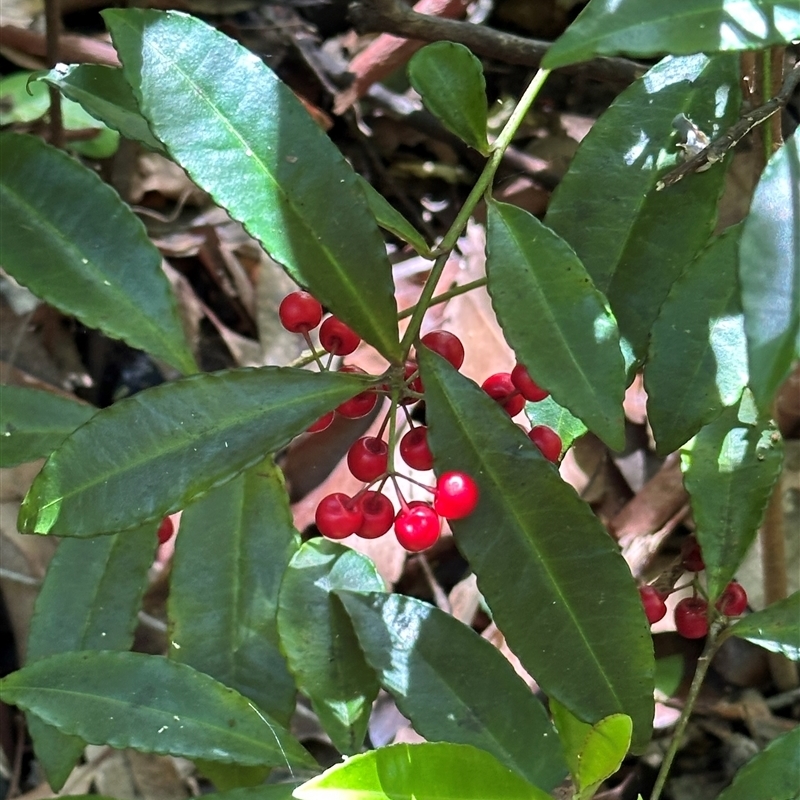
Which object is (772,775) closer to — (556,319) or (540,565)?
(540,565)

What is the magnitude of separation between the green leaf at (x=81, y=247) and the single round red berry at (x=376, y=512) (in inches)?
9.5

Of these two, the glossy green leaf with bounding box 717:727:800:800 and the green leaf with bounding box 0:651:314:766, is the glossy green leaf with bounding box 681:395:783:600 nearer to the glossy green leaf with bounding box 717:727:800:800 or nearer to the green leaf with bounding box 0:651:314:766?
the glossy green leaf with bounding box 717:727:800:800

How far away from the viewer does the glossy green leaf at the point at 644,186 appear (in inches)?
30.8

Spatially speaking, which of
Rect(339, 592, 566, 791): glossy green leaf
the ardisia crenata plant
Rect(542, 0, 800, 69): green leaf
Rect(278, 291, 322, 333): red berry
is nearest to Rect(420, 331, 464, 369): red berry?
the ardisia crenata plant

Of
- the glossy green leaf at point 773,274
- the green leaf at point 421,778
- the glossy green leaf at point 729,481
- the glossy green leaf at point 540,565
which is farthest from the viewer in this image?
the glossy green leaf at point 729,481

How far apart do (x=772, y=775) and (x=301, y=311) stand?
62 cm

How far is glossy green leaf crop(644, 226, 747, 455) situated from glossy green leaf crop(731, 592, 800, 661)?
0.78 ft

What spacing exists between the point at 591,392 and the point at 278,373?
0.85 feet

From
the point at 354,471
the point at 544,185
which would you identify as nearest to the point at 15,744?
the point at 354,471

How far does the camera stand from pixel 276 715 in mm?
877

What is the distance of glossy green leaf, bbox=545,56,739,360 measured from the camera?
2.56 feet

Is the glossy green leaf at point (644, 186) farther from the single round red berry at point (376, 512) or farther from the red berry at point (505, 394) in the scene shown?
the single round red berry at point (376, 512)

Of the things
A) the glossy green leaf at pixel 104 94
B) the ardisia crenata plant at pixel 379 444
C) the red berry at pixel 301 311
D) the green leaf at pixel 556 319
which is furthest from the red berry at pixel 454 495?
the glossy green leaf at pixel 104 94

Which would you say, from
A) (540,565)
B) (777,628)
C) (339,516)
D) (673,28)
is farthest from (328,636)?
(673,28)
